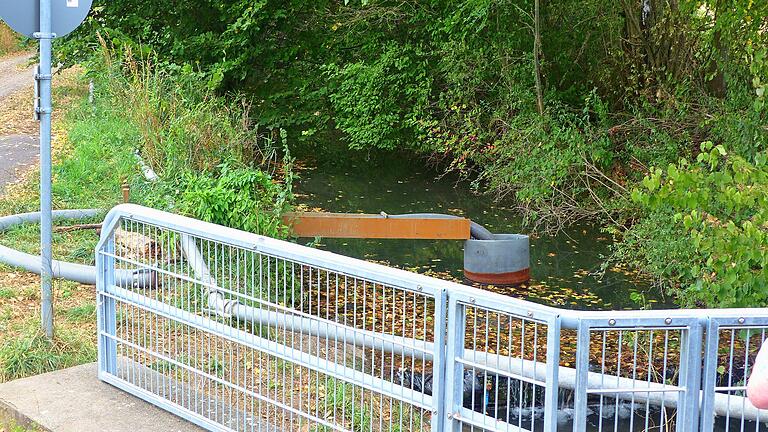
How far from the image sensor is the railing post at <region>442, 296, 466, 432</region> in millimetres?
3867

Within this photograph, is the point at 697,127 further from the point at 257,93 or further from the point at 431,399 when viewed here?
the point at 431,399

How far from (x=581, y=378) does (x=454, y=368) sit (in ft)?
2.09

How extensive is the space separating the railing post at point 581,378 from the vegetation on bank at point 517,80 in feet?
23.9

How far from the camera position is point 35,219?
33.6 feet

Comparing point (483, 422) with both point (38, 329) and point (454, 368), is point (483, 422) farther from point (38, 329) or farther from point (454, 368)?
point (38, 329)

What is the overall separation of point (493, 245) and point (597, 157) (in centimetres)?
324

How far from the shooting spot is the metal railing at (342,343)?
138 inches

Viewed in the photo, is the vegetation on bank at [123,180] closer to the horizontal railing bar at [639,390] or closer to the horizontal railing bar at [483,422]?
the horizontal railing bar at [483,422]

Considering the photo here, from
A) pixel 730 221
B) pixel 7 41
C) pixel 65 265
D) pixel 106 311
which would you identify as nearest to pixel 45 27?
pixel 106 311

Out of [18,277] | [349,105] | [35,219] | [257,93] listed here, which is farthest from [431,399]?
[257,93]

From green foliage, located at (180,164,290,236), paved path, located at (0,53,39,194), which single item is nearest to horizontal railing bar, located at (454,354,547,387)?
green foliage, located at (180,164,290,236)

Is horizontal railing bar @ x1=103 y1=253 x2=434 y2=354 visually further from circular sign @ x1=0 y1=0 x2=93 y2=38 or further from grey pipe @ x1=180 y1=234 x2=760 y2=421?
circular sign @ x1=0 y1=0 x2=93 y2=38

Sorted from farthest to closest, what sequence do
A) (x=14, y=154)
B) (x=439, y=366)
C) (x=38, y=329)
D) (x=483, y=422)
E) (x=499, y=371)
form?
(x=14, y=154)
(x=38, y=329)
(x=439, y=366)
(x=483, y=422)
(x=499, y=371)

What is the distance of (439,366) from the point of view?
155 inches
